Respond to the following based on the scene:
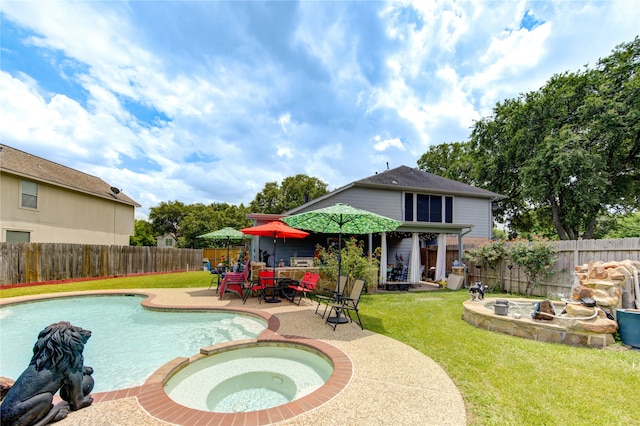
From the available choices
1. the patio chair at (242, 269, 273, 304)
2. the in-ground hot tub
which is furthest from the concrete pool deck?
the patio chair at (242, 269, 273, 304)

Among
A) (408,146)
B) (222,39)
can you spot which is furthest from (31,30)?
(408,146)

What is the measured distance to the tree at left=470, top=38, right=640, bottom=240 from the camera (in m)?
18.2

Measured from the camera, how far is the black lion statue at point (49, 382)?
8.61 ft

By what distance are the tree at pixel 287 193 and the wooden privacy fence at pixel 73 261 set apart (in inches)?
710

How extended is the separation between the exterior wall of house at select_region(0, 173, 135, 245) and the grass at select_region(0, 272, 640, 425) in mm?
18152

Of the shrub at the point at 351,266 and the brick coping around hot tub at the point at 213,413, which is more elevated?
the shrub at the point at 351,266

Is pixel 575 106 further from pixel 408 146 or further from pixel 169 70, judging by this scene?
pixel 169 70

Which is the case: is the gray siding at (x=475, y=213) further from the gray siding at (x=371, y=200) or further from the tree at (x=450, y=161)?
the tree at (x=450, y=161)

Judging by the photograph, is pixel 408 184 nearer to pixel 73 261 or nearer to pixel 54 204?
pixel 73 261

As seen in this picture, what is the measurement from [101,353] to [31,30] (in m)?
8.42

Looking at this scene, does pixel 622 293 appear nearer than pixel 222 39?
Yes

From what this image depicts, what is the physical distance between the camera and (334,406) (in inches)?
129

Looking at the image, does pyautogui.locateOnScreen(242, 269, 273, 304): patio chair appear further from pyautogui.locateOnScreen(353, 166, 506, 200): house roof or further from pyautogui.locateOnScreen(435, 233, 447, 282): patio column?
pyautogui.locateOnScreen(435, 233, 447, 282): patio column

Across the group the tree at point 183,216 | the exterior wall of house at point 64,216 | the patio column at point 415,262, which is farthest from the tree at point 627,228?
the exterior wall of house at point 64,216
